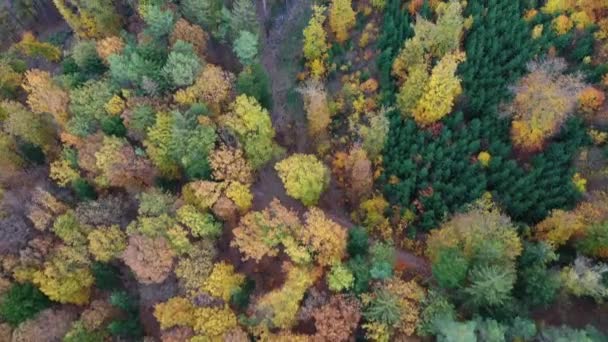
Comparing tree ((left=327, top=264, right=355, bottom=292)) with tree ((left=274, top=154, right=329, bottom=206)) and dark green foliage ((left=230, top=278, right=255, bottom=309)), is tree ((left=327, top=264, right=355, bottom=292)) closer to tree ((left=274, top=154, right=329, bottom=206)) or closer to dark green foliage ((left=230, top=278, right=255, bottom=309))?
dark green foliage ((left=230, top=278, right=255, bottom=309))

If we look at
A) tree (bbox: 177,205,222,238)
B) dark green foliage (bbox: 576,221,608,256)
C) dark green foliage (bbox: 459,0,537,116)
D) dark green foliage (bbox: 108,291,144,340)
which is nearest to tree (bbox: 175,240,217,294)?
tree (bbox: 177,205,222,238)

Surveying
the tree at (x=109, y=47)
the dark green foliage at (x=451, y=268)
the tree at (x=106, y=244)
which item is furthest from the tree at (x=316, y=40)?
the tree at (x=106, y=244)

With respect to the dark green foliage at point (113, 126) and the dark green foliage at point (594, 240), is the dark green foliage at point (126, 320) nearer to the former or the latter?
the dark green foliage at point (113, 126)

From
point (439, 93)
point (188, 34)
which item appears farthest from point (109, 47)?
point (439, 93)

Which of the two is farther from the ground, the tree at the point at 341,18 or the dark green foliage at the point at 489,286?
the tree at the point at 341,18

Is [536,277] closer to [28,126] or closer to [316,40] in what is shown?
[316,40]

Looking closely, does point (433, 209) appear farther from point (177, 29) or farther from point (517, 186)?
point (177, 29)

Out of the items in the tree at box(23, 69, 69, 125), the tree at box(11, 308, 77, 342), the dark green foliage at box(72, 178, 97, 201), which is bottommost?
the tree at box(11, 308, 77, 342)
